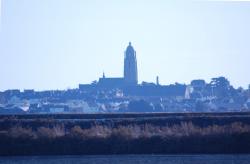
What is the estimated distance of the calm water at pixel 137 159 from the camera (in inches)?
1080

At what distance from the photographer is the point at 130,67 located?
449ft

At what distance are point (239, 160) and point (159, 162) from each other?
3518 millimetres

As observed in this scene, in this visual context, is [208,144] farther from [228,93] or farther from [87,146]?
[228,93]

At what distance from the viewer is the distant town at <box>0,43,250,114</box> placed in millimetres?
106250

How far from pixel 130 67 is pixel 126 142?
4073 inches

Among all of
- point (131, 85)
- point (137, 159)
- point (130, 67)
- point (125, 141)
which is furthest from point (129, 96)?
point (137, 159)

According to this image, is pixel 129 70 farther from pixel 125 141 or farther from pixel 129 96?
pixel 125 141

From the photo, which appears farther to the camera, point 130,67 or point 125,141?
point 130,67

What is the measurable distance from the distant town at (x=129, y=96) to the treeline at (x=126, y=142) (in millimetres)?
65333

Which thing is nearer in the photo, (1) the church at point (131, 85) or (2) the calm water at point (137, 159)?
(2) the calm water at point (137, 159)

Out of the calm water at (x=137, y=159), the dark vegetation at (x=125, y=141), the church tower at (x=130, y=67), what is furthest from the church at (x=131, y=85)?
the calm water at (x=137, y=159)

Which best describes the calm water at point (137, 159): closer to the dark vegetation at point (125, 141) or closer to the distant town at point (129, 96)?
the dark vegetation at point (125, 141)

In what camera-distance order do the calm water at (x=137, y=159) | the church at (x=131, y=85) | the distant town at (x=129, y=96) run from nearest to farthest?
the calm water at (x=137, y=159) → the distant town at (x=129, y=96) → the church at (x=131, y=85)

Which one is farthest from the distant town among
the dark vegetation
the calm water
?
the calm water
